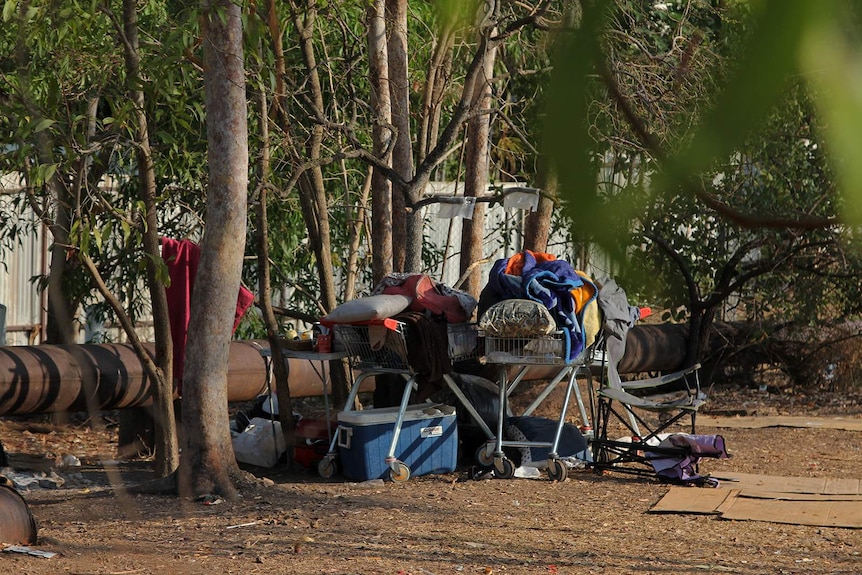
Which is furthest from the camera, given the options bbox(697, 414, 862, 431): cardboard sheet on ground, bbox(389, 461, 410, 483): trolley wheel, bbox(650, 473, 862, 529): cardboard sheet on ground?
bbox(697, 414, 862, 431): cardboard sheet on ground

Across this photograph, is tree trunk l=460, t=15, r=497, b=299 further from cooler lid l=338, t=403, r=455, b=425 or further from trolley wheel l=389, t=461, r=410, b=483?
trolley wheel l=389, t=461, r=410, b=483

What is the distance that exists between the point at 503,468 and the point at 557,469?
31 cm

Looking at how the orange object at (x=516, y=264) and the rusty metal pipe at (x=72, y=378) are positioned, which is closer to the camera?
the rusty metal pipe at (x=72, y=378)

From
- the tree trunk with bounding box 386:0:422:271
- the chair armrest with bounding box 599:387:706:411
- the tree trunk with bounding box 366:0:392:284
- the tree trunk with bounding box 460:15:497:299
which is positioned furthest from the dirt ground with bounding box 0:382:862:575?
the tree trunk with bounding box 460:15:497:299

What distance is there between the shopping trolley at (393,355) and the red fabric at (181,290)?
0.66m

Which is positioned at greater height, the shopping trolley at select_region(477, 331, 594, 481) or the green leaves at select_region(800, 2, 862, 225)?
the green leaves at select_region(800, 2, 862, 225)

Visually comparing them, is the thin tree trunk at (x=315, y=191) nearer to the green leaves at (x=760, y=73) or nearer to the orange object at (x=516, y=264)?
the orange object at (x=516, y=264)

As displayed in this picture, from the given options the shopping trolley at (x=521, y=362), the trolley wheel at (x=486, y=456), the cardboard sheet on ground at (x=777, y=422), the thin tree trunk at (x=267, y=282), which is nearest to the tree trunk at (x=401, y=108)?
the thin tree trunk at (x=267, y=282)

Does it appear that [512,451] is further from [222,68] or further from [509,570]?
[222,68]

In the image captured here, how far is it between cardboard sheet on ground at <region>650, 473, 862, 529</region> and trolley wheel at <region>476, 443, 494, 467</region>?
104cm

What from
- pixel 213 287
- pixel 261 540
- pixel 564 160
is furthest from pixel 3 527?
pixel 564 160

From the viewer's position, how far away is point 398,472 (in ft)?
21.8

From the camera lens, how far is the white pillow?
6.49 metres

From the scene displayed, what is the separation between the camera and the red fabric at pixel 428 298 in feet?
22.3
